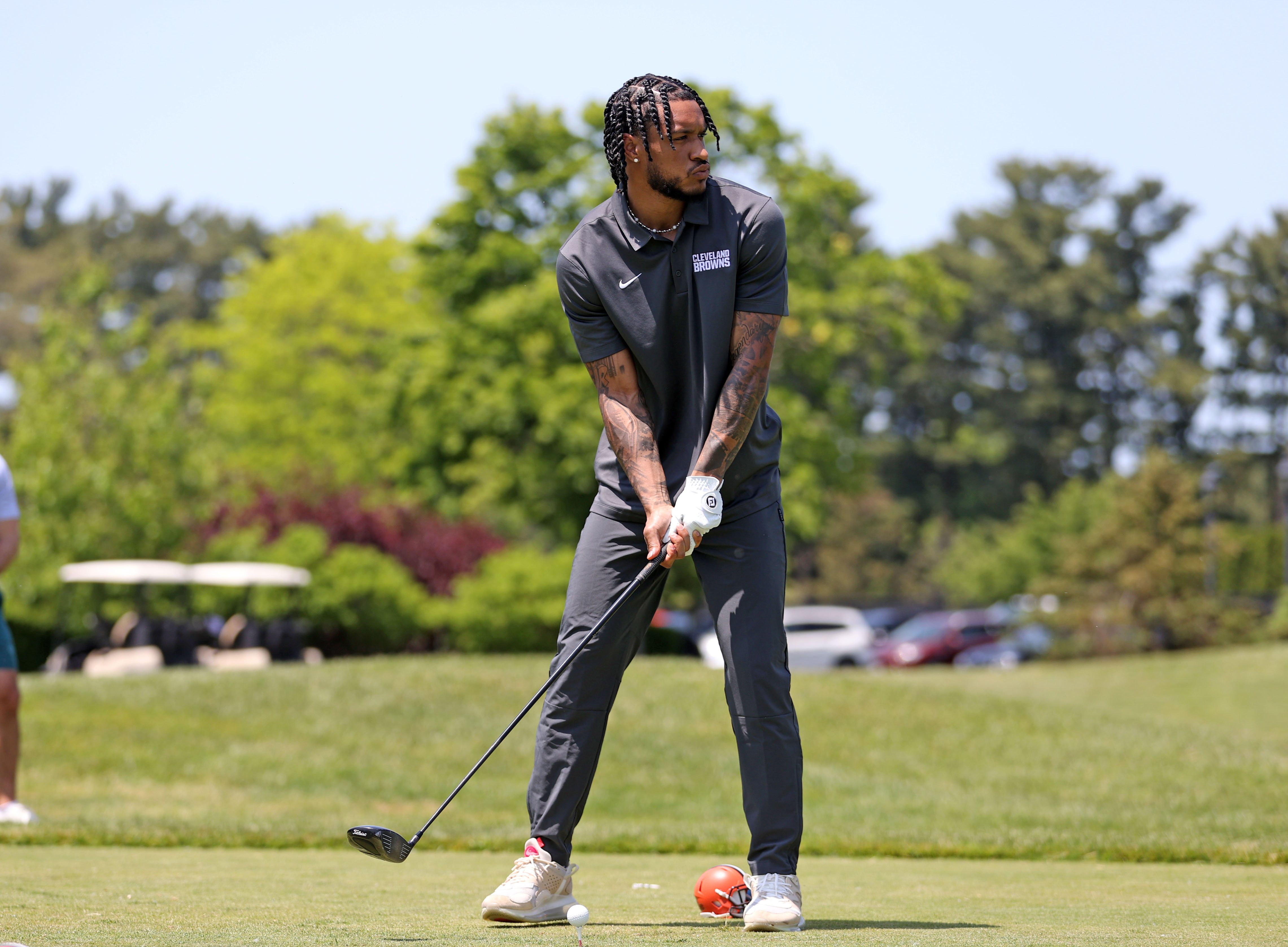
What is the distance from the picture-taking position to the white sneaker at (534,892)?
4.18 meters

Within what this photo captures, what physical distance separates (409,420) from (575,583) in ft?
89.9

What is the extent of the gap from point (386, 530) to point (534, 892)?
24.4 m

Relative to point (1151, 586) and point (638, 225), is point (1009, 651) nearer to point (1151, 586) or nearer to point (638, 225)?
point (1151, 586)

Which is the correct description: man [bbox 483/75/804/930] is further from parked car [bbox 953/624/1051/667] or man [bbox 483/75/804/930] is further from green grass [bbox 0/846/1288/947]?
parked car [bbox 953/624/1051/667]

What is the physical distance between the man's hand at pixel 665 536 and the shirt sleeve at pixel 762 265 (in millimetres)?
672

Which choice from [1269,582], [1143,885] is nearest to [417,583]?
[1143,885]

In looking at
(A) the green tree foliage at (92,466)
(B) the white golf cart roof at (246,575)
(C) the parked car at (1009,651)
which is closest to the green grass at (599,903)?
(B) the white golf cart roof at (246,575)

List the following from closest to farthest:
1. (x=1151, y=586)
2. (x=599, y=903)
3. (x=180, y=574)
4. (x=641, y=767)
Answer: (x=599, y=903), (x=641, y=767), (x=180, y=574), (x=1151, y=586)

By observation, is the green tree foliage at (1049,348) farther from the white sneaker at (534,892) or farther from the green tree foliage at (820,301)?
the white sneaker at (534,892)

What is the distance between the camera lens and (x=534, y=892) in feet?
14.0

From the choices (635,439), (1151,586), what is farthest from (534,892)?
(1151,586)

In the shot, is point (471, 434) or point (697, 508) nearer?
point (697, 508)

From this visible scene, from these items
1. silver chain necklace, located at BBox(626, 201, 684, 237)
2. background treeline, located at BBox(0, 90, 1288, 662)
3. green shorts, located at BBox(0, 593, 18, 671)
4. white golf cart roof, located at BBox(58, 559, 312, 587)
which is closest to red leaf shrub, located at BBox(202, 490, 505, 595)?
background treeline, located at BBox(0, 90, 1288, 662)

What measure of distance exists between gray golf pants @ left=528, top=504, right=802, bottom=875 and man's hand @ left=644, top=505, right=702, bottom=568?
0.18m
